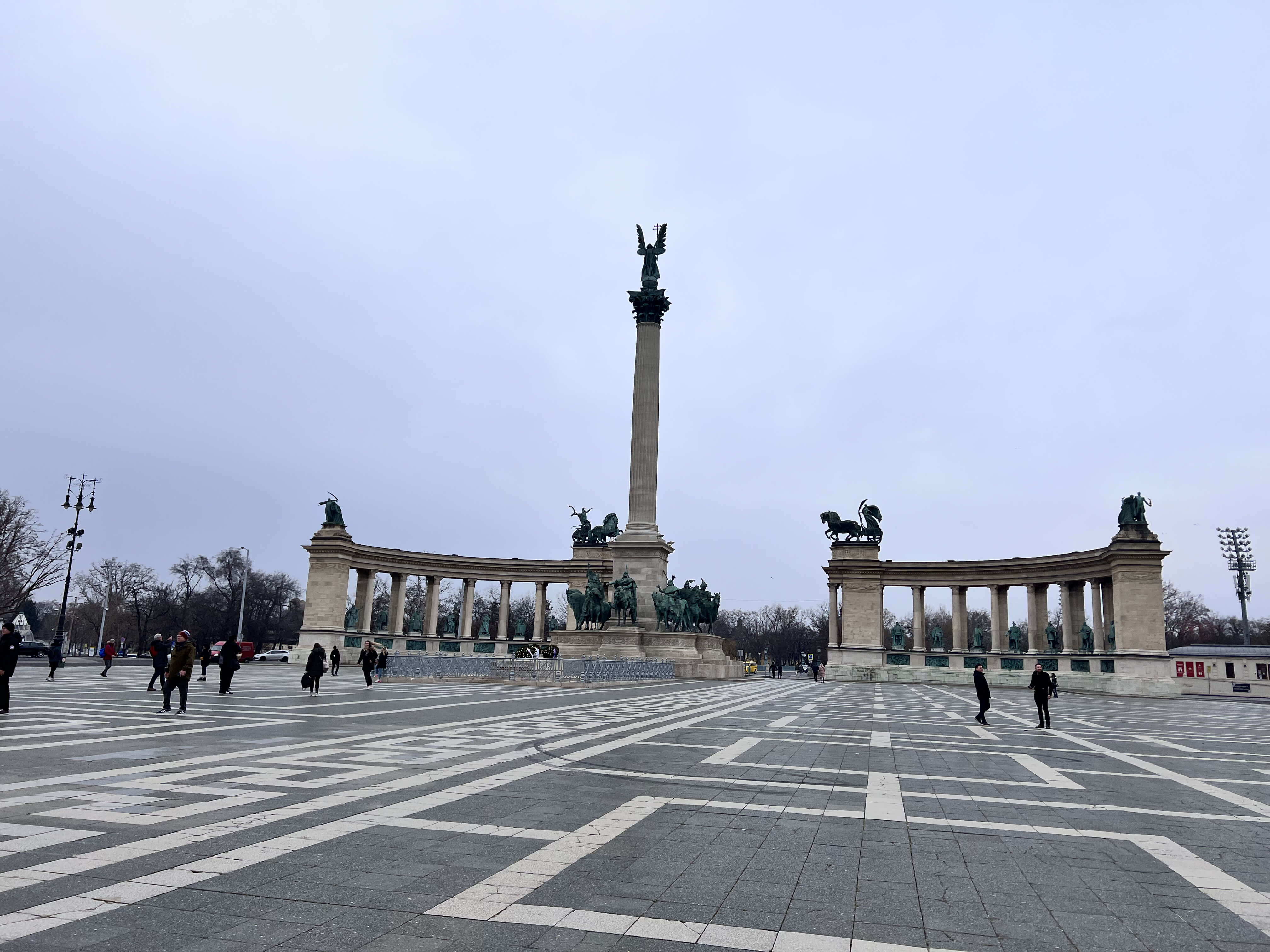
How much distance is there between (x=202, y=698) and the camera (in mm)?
24703

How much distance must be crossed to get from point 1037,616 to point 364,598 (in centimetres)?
6201

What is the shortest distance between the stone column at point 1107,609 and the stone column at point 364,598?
63.9 meters

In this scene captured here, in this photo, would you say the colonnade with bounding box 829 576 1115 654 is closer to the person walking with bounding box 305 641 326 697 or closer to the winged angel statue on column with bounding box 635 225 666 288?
the winged angel statue on column with bounding box 635 225 666 288

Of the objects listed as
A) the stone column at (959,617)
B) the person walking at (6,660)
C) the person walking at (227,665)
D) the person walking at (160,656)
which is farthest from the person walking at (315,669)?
the stone column at (959,617)

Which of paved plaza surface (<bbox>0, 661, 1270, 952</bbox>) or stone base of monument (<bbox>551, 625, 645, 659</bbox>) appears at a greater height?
stone base of monument (<bbox>551, 625, 645, 659</bbox>)

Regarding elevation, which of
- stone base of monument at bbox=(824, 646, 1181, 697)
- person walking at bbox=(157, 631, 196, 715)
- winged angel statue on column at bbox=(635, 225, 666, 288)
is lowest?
stone base of monument at bbox=(824, 646, 1181, 697)

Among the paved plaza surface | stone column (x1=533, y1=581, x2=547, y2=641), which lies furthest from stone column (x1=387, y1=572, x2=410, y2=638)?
the paved plaza surface

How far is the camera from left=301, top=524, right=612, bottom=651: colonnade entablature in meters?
75.0

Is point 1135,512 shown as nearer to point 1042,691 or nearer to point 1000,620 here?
point 1000,620

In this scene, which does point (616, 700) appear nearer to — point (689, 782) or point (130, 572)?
point (689, 782)

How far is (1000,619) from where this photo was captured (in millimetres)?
72438

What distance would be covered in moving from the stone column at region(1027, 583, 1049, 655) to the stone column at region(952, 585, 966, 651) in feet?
17.4

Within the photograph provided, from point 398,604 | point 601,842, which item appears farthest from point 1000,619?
point 601,842

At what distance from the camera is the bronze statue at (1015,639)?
228 feet
